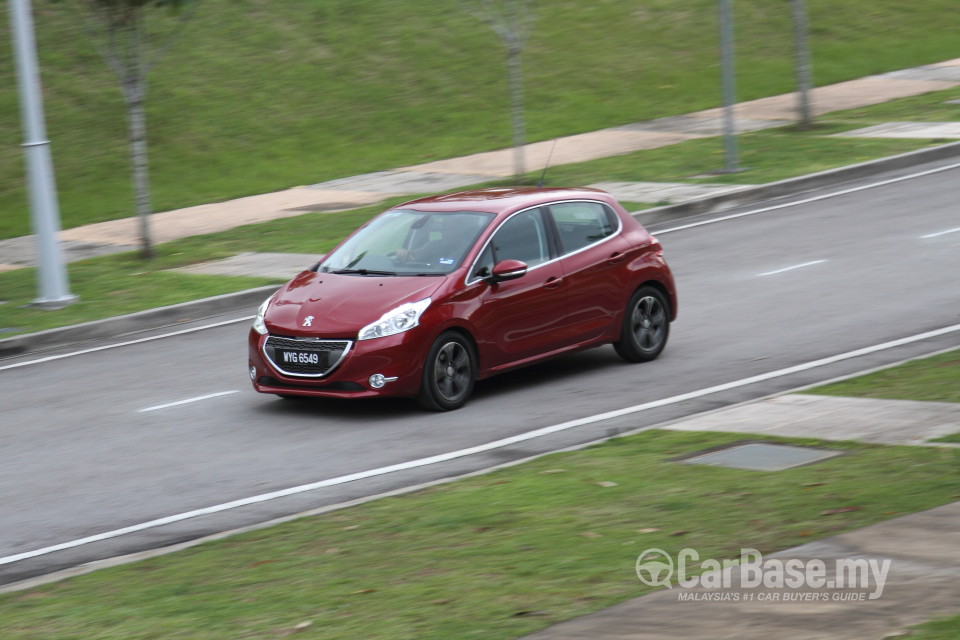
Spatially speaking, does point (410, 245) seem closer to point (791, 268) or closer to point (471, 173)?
point (791, 268)

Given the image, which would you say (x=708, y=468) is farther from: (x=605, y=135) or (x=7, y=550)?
(x=605, y=135)

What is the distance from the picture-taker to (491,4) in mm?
32969

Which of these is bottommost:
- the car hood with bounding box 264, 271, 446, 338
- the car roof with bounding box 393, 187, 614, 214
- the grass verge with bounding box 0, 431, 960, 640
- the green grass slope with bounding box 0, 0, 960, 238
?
Answer: the grass verge with bounding box 0, 431, 960, 640

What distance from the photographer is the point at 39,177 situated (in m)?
17.7

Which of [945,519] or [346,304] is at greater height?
[346,304]

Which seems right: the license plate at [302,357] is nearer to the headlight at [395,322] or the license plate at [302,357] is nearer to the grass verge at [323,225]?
the headlight at [395,322]

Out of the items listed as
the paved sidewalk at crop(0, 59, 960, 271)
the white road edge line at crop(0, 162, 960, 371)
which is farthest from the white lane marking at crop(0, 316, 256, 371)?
the paved sidewalk at crop(0, 59, 960, 271)

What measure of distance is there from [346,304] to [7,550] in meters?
3.77

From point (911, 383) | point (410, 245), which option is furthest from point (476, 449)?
point (911, 383)

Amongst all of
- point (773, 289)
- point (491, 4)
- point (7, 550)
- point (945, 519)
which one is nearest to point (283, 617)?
point (7, 550)

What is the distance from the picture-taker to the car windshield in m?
12.0

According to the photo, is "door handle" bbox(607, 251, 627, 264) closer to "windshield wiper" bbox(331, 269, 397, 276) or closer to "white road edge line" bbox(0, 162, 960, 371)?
"windshield wiper" bbox(331, 269, 397, 276)

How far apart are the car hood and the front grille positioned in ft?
0.21

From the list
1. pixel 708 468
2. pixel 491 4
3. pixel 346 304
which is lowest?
pixel 708 468
